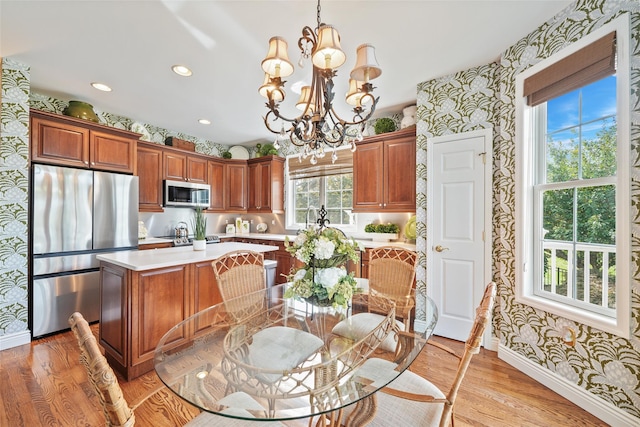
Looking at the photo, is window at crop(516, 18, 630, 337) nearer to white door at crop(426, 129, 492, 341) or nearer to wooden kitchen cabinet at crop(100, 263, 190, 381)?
white door at crop(426, 129, 492, 341)

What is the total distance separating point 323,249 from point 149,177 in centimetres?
360

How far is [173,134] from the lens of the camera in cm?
454

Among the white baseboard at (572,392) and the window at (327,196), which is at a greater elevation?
the window at (327,196)

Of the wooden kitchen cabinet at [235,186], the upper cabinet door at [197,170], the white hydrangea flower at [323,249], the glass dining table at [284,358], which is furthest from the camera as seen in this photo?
the wooden kitchen cabinet at [235,186]

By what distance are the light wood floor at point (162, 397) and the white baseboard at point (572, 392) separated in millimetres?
42

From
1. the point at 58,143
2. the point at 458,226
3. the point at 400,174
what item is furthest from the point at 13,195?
the point at 458,226

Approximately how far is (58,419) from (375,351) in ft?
6.77

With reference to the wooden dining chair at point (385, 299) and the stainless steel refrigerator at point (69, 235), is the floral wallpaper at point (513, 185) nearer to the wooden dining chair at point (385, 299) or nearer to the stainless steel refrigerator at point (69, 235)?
the wooden dining chair at point (385, 299)

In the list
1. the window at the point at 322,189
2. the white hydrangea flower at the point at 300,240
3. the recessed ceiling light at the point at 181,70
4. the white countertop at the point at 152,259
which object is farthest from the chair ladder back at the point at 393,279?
the recessed ceiling light at the point at 181,70

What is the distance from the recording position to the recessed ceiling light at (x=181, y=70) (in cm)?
256

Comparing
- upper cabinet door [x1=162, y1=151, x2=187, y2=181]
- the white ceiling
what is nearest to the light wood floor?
upper cabinet door [x1=162, y1=151, x2=187, y2=181]

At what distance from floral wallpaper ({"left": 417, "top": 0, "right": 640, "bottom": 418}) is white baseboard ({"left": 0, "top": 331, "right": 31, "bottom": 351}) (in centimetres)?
408

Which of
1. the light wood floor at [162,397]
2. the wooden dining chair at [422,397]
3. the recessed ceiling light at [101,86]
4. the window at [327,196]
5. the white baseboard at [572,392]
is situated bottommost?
the light wood floor at [162,397]

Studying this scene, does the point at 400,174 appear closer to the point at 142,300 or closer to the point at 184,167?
the point at 142,300
